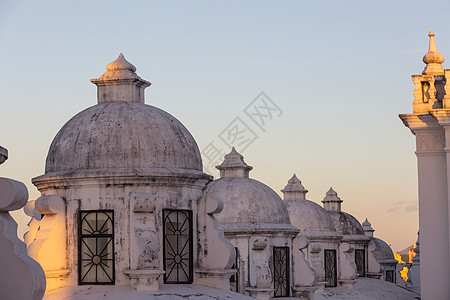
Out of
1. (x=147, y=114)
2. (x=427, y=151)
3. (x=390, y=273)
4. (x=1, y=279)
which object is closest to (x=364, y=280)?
(x=390, y=273)

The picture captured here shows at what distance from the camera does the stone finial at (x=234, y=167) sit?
34750 millimetres

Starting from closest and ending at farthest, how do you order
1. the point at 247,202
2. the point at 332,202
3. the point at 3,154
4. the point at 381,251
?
the point at 3,154
the point at 247,202
the point at 332,202
the point at 381,251

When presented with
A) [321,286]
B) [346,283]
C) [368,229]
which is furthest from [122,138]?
[368,229]

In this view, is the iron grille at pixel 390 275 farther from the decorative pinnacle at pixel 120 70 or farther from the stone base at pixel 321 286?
the decorative pinnacle at pixel 120 70

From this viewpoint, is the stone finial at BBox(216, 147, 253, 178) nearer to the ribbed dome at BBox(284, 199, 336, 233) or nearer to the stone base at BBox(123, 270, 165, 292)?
the ribbed dome at BBox(284, 199, 336, 233)

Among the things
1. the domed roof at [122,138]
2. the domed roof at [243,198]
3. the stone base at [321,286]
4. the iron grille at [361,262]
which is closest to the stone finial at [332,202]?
the iron grille at [361,262]

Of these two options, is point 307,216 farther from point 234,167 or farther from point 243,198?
point 243,198

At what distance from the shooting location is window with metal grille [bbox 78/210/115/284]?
23156 mm

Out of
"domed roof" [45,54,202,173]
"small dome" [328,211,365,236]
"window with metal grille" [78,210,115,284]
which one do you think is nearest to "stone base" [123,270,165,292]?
"window with metal grille" [78,210,115,284]

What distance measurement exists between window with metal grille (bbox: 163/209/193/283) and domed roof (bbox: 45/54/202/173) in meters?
1.24

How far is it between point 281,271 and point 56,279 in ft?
43.1

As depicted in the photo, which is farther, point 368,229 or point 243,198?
point 368,229

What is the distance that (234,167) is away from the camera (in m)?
34.8

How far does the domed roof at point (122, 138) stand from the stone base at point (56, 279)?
8.20 feet
